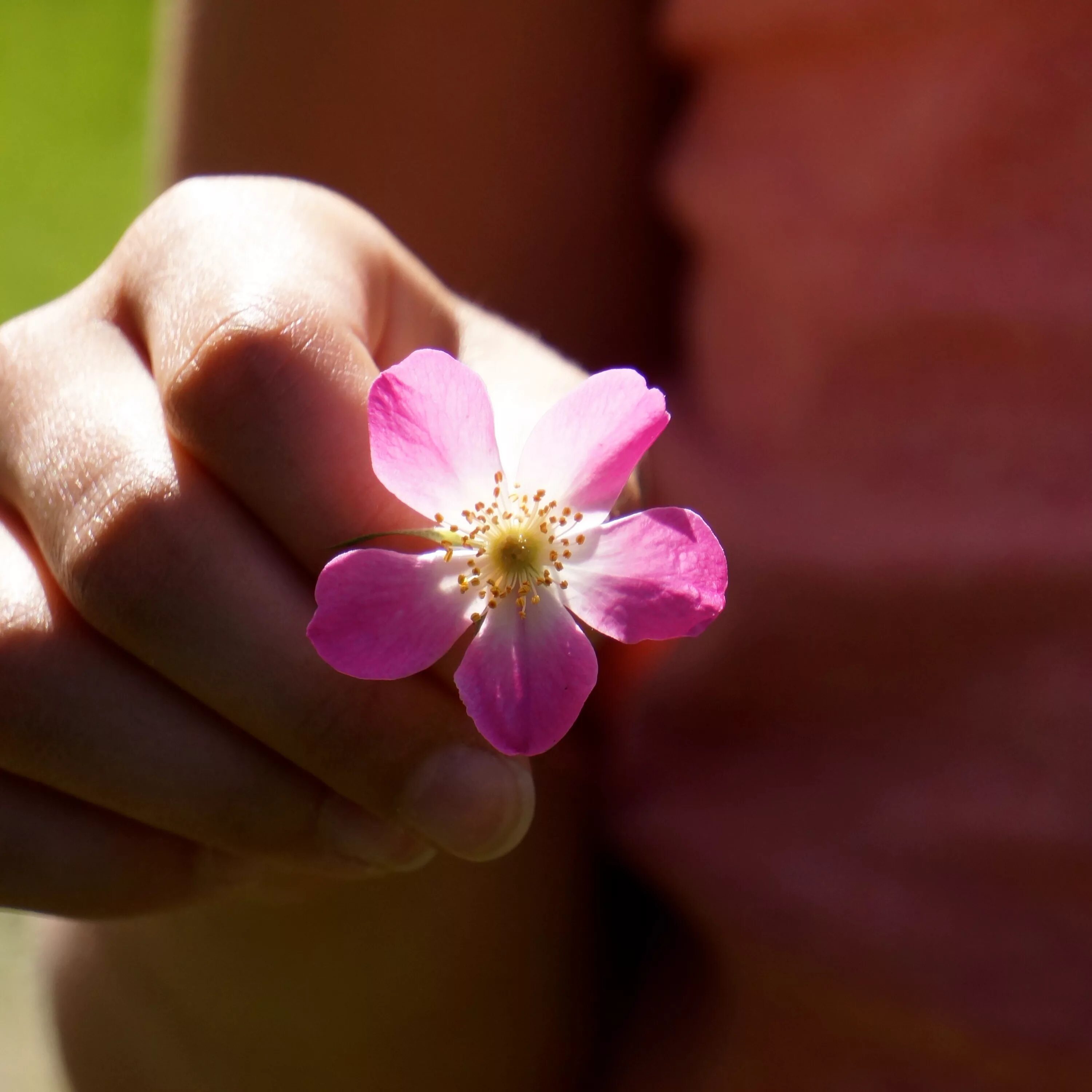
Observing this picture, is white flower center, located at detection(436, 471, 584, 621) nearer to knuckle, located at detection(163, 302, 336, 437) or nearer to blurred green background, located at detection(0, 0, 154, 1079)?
knuckle, located at detection(163, 302, 336, 437)

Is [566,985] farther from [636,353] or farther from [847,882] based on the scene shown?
[636,353]

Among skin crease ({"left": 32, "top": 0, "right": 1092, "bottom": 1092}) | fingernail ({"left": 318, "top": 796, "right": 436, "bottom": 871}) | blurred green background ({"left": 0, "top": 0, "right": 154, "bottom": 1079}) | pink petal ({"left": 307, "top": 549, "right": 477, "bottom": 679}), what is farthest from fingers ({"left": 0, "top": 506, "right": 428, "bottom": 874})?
blurred green background ({"left": 0, "top": 0, "right": 154, "bottom": 1079})

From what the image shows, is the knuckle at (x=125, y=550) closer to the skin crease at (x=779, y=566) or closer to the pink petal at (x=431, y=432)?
the pink petal at (x=431, y=432)

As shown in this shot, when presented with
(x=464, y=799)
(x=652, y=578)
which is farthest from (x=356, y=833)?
(x=652, y=578)

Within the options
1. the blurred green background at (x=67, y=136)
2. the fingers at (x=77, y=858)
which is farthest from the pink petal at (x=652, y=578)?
the blurred green background at (x=67, y=136)

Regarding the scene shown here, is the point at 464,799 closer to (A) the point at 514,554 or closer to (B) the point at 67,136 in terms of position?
(A) the point at 514,554

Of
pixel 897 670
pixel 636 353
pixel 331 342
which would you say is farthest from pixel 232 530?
pixel 636 353
